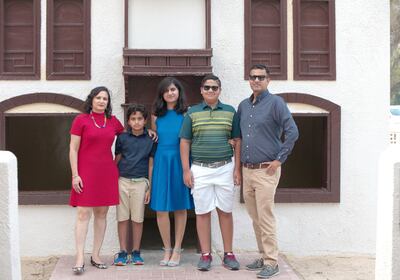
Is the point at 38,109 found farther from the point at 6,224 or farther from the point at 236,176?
the point at 6,224

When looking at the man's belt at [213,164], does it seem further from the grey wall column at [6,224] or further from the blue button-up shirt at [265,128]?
the grey wall column at [6,224]

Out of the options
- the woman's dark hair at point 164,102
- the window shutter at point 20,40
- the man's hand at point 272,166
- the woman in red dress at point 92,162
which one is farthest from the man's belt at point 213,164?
the window shutter at point 20,40

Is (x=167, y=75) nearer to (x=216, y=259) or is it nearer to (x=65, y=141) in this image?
(x=216, y=259)

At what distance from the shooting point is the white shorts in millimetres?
5875

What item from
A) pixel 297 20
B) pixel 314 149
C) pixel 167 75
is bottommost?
pixel 314 149

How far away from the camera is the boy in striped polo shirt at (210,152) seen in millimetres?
5848

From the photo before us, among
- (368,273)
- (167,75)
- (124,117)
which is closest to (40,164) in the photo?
(124,117)

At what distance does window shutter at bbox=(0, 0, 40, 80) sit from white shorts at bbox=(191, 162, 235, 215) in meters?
2.49

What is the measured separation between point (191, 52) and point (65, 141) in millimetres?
3434

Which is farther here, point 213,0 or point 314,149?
point 314,149

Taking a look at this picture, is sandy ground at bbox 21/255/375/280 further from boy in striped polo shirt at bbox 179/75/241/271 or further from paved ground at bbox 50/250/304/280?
boy in striped polo shirt at bbox 179/75/241/271

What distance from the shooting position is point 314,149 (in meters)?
8.80

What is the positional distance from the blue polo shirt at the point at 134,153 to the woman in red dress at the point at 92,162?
0.52ft

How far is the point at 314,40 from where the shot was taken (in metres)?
7.22
